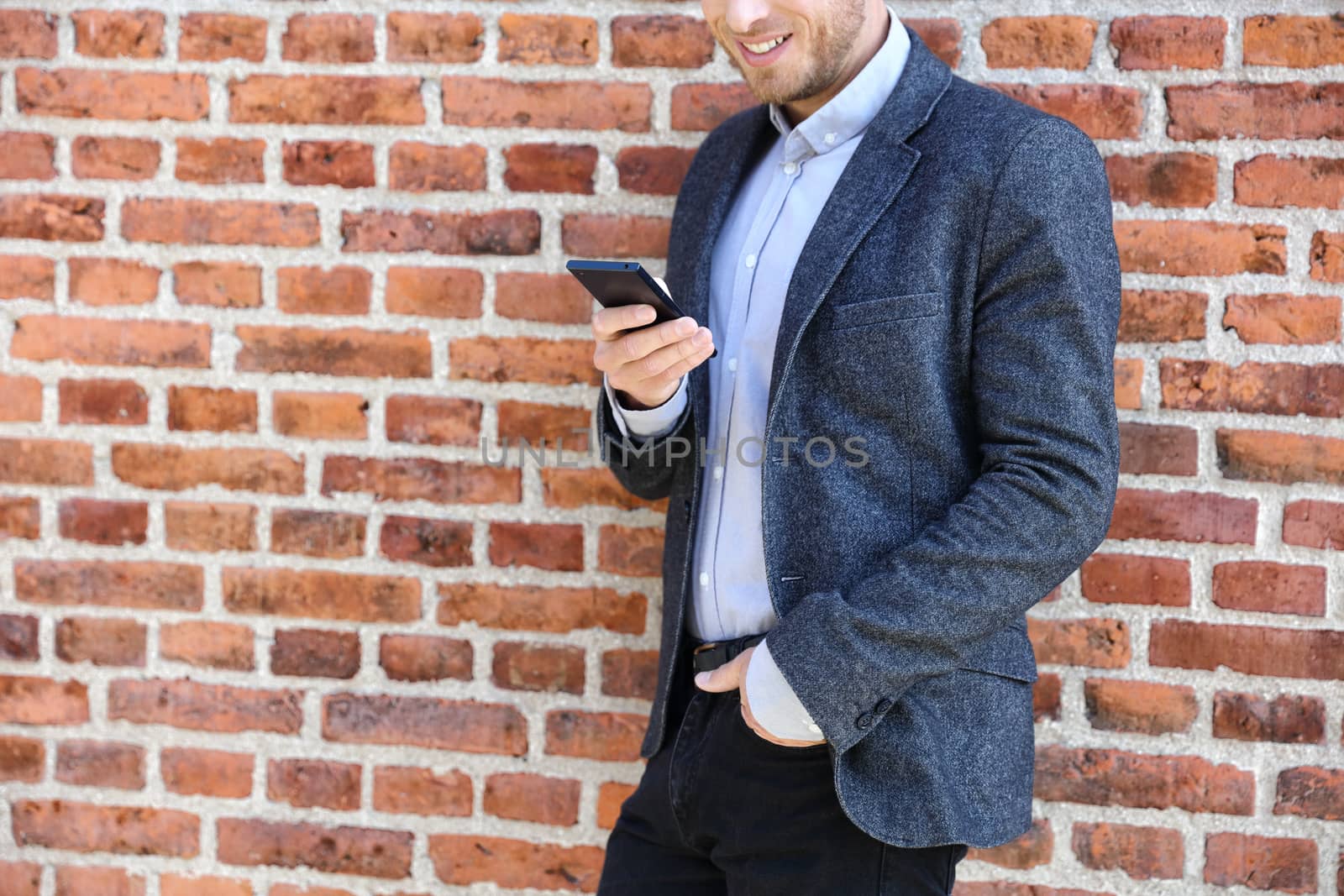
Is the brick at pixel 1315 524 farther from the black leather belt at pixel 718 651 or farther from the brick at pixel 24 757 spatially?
the brick at pixel 24 757

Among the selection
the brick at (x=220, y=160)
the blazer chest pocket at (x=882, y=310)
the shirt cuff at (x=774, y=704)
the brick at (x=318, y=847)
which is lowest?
the brick at (x=318, y=847)

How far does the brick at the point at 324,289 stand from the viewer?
1713 mm

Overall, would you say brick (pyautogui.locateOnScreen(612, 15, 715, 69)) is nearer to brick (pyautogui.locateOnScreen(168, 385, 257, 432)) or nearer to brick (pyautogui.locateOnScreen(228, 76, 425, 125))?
brick (pyautogui.locateOnScreen(228, 76, 425, 125))

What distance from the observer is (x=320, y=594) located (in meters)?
1.75

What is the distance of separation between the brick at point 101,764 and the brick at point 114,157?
961 millimetres

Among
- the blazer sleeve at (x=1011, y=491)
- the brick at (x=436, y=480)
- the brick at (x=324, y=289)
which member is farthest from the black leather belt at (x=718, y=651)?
the brick at (x=324, y=289)

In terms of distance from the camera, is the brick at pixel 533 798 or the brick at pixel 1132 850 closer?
the brick at pixel 1132 850

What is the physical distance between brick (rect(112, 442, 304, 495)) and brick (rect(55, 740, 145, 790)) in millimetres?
459

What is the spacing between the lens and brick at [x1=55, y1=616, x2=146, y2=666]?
1.78m

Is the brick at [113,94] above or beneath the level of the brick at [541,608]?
above

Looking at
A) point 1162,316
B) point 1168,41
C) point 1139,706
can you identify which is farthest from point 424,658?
point 1168,41

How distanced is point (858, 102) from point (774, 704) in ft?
2.47

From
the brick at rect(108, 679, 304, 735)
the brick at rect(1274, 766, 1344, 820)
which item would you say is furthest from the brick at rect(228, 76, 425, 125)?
the brick at rect(1274, 766, 1344, 820)

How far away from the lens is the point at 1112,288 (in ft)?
3.79
